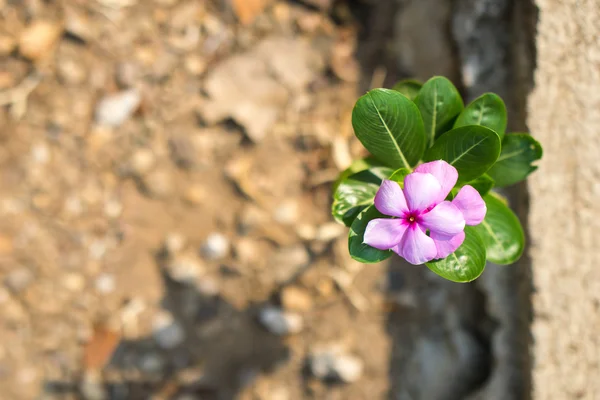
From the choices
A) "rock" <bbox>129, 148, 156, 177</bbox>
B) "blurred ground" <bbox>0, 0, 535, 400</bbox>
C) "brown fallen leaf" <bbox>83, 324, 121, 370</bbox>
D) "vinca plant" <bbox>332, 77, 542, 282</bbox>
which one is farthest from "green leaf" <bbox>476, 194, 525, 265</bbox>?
"brown fallen leaf" <bbox>83, 324, 121, 370</bbox>

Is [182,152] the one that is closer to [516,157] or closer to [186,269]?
[186,269]

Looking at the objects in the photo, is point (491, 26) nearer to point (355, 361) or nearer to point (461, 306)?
point (461, 306)

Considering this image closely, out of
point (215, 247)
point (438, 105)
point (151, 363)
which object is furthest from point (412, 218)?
point (151, 363)

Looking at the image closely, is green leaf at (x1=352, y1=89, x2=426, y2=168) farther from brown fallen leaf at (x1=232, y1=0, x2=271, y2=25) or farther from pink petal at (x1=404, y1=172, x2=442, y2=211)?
brown fallen leaf at (x1=232, y1=0, x2=271, y2=25)

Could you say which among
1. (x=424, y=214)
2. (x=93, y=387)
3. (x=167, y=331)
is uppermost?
(x=424, y=214)

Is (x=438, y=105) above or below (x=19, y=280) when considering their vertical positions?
above

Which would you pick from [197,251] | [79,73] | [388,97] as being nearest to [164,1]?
[79,73]
